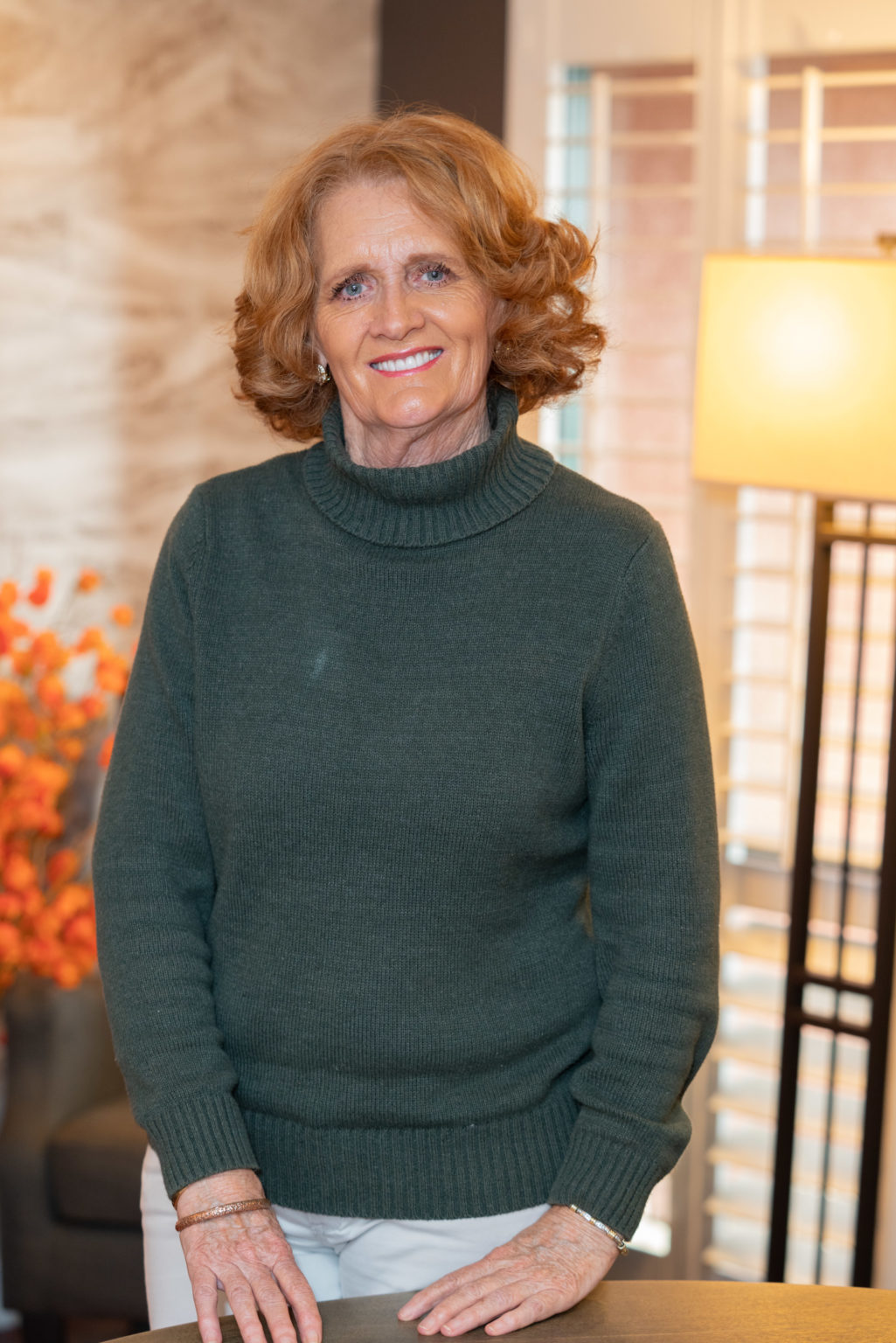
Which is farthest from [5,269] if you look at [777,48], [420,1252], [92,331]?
[420,1252]

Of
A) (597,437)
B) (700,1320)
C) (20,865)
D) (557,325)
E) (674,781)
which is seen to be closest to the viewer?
(700,1320)

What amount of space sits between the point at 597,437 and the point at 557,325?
126 centimetres

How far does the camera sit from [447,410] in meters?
1.38

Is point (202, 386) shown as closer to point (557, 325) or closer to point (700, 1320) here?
point (557, 325)

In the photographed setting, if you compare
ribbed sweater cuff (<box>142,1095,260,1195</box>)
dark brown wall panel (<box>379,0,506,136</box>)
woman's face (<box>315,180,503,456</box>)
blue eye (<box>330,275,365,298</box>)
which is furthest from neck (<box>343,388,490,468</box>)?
dark brown wall panel (<box>379,0,506,136</box>)

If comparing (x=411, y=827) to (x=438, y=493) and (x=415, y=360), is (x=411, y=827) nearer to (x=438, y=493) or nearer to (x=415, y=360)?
(x=438, y=493)

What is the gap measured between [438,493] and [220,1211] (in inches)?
26.5

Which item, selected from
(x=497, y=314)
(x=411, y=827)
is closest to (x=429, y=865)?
(x=411, y=827)

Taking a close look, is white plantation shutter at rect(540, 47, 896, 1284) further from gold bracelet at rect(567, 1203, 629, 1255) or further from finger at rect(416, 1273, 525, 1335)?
finger at rect(416, 1273, 525, 1335)

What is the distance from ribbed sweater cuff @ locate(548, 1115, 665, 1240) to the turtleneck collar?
57cm

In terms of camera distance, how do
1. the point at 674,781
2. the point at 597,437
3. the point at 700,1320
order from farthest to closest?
1. the point at 597,437
2. the point at 674,781
3. the point at 700,1320

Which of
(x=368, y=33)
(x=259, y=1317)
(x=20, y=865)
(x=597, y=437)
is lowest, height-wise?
(x=259, y=1317)

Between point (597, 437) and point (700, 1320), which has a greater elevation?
point (597, 437)

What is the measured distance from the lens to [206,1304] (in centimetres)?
118
